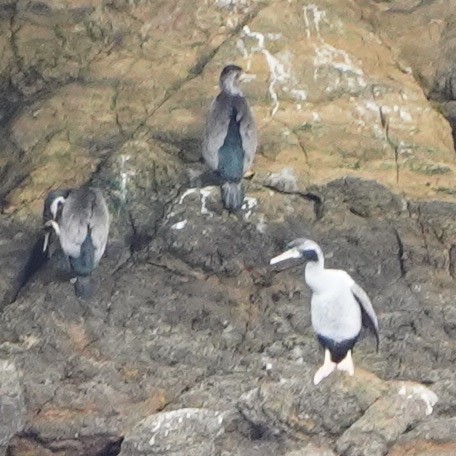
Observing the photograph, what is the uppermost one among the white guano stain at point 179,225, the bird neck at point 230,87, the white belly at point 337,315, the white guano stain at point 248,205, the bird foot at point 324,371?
the bird neck at point 230,87

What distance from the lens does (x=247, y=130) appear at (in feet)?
32.2

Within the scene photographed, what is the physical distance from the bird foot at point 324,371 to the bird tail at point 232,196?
1514mm

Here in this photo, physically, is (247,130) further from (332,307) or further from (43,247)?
(332,307)

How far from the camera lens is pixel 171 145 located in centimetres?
1026

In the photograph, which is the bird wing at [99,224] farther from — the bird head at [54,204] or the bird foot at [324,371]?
the bird foot at [324,371]

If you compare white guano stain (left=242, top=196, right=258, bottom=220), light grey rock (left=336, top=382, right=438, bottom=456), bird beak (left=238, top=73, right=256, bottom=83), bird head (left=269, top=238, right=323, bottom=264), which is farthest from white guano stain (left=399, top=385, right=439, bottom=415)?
bird beak (left=238, top=73, right=256, bottom=83)

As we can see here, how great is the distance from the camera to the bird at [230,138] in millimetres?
9633

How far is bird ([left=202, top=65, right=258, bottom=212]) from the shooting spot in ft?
31.6

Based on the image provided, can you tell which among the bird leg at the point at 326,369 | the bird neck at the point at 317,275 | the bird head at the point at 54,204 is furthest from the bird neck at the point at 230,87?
the bird leg at the point at 326,369

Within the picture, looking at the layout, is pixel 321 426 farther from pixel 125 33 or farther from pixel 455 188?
pixel 125 33

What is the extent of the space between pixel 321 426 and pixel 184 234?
1717 mm

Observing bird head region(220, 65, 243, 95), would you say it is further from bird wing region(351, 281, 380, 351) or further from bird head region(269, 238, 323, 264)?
bird wing region(351, 281, 380, 351)

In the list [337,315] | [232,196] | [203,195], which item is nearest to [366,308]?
[337,315]

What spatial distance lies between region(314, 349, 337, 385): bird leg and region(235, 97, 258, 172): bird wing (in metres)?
1.70
